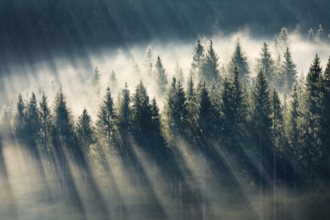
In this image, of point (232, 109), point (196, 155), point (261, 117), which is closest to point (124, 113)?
point (196, 155)

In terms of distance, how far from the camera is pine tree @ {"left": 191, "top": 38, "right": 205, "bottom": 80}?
98.6 m

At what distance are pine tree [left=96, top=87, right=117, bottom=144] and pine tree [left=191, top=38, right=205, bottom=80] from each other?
23970mm

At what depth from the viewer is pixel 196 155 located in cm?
6719

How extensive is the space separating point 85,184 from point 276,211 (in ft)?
70.6

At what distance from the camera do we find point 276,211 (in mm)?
59406

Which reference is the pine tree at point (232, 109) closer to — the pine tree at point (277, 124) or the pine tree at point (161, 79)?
the pine tree at point (277, 124)

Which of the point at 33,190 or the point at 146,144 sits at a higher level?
the point at 146,144

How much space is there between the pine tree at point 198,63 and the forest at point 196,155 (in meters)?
23.7

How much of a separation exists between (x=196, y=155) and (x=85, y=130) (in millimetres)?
14998

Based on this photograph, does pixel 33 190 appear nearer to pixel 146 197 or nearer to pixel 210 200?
pixel 146 197

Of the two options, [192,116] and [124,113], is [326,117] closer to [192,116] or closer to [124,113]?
[192,116]


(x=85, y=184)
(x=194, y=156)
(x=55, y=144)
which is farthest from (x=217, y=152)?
(x=55, y=144)

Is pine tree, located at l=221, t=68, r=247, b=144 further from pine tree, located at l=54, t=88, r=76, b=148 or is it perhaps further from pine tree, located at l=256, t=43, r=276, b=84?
pine tree, located at l=256, t=43, r=276, b=84

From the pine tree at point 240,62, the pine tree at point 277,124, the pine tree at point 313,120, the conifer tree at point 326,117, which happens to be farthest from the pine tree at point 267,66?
the conifer tree at point 326,117
